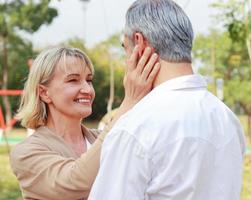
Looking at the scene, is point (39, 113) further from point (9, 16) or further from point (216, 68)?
point (216, 68)

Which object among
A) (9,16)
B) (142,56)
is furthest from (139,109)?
(9,16)

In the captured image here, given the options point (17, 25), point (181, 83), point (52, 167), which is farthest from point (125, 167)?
point (17, 25)

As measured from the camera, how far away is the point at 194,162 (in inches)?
58.0

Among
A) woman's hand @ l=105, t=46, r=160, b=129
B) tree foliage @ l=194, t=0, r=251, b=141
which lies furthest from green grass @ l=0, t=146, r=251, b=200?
tree foliage @ l=194, t=0, r=251, b=141

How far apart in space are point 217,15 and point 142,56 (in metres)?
9.70

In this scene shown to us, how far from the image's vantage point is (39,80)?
7.09ft

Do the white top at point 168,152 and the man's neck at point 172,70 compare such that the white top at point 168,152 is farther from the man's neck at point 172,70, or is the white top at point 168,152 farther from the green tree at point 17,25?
the green tree at point 17,25

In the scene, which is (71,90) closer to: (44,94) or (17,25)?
(44,94)

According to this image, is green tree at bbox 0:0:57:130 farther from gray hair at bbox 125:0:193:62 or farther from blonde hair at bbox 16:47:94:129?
gray hair at bbox 125:0:193:62

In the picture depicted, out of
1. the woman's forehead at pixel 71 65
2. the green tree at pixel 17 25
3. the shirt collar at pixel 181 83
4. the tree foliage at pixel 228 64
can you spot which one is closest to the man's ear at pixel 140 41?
the shirt collar at pixel 181 83

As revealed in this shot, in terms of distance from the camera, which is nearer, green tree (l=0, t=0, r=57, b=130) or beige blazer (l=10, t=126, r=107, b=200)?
beige blazer (l=10, t=126, r=107, b=200)

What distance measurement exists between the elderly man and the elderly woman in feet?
1.34

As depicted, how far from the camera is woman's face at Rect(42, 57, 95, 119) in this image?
2146 mm

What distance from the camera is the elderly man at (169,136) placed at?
4.74ft
